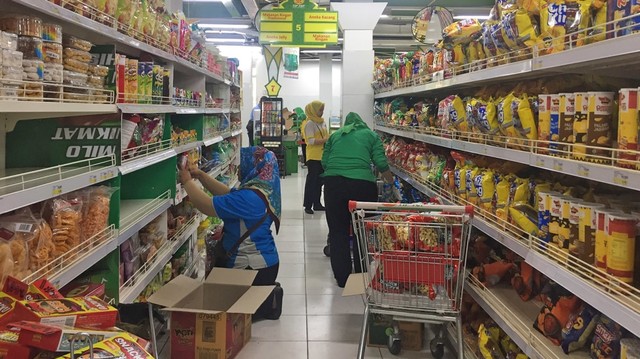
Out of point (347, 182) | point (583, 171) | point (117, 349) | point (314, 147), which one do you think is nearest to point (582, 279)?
point (583, 171)

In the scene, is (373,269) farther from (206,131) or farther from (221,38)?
(221,38)

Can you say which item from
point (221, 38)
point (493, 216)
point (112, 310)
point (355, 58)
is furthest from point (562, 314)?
point (221, 38)

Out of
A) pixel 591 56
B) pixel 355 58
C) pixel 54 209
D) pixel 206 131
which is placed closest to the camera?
pixel 591 56

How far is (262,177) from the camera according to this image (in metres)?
4.06

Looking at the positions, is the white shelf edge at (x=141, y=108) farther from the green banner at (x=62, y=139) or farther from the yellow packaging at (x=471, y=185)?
the yellow packaging at (x=471, y=185)

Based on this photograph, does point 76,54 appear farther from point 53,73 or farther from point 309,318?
point 309,318

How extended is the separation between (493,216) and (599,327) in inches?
40.6

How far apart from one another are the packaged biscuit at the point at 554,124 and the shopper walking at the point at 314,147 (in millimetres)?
5697

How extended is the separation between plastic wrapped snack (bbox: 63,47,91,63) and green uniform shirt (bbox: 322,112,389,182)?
2805mm

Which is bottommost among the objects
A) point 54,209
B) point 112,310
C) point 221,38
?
point 112,310

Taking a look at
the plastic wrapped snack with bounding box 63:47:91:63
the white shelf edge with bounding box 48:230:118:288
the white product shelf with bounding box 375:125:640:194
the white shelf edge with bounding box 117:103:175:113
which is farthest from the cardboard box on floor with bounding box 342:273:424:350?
Answer: the plastic wrapped snack with bounding box 63:47:91:63

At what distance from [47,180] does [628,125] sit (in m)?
2.23

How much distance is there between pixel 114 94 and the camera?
2.68 m

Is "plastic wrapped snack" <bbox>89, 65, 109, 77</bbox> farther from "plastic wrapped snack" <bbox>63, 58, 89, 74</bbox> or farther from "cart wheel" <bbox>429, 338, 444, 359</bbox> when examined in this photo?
"cart wheel" <bbox>429, 338, 444, 359</bbox>
